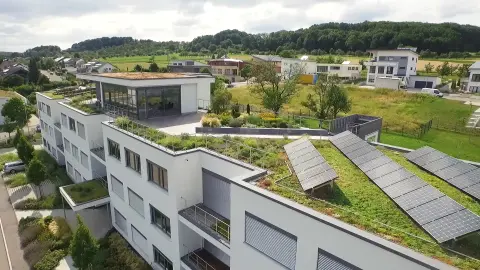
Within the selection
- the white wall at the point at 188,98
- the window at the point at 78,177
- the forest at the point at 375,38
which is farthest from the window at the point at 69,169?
the forest at the point at 375,38

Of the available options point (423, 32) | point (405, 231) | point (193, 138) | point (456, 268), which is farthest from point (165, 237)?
point (423, 32)

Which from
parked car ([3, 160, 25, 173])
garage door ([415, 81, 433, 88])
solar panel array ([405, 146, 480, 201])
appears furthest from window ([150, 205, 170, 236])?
garage door ([415, 81, 433, 88])

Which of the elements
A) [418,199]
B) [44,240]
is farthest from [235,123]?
[44,240]

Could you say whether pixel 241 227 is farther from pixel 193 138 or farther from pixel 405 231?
pixel 193 138

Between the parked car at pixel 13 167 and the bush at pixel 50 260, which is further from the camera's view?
the parked car at pixel 13 167

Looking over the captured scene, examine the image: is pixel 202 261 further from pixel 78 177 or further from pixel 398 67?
pixel 398 67

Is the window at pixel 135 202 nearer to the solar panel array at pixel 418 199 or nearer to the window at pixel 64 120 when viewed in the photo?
the solar panel array at pixel 418 199
